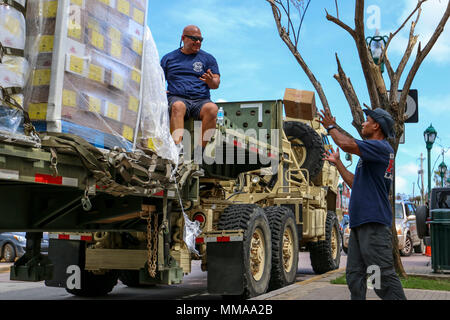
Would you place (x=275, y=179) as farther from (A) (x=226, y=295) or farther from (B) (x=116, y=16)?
(B) (x=116, y=16)

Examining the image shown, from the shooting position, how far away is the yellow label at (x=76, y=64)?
4.64m

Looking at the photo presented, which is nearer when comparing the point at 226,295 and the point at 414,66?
the point at 226,295

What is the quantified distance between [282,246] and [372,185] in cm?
395

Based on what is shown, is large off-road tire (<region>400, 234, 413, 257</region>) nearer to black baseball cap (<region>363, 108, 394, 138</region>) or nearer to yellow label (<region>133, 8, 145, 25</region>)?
black baseball cap (<region>363, 108, 394, 138</region>)

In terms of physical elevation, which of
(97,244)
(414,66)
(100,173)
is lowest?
(97,244)

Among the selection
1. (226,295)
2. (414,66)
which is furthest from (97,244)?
(414,66)

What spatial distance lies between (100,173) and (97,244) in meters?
2.95

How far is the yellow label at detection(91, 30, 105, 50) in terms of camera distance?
4.84 metres

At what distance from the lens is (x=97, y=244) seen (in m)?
7.48

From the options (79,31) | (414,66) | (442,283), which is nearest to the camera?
(79,31)

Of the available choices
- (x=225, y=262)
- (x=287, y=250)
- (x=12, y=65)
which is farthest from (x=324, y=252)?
(x=12, y=65)

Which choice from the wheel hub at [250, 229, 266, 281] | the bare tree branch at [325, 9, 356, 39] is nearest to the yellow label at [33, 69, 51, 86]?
the wheel hub at [250, 229, 266, 281]

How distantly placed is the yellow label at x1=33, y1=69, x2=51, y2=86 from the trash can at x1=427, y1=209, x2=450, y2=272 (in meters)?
8.45

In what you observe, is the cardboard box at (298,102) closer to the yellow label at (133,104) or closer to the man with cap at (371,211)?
the man with cap at (371,211)
